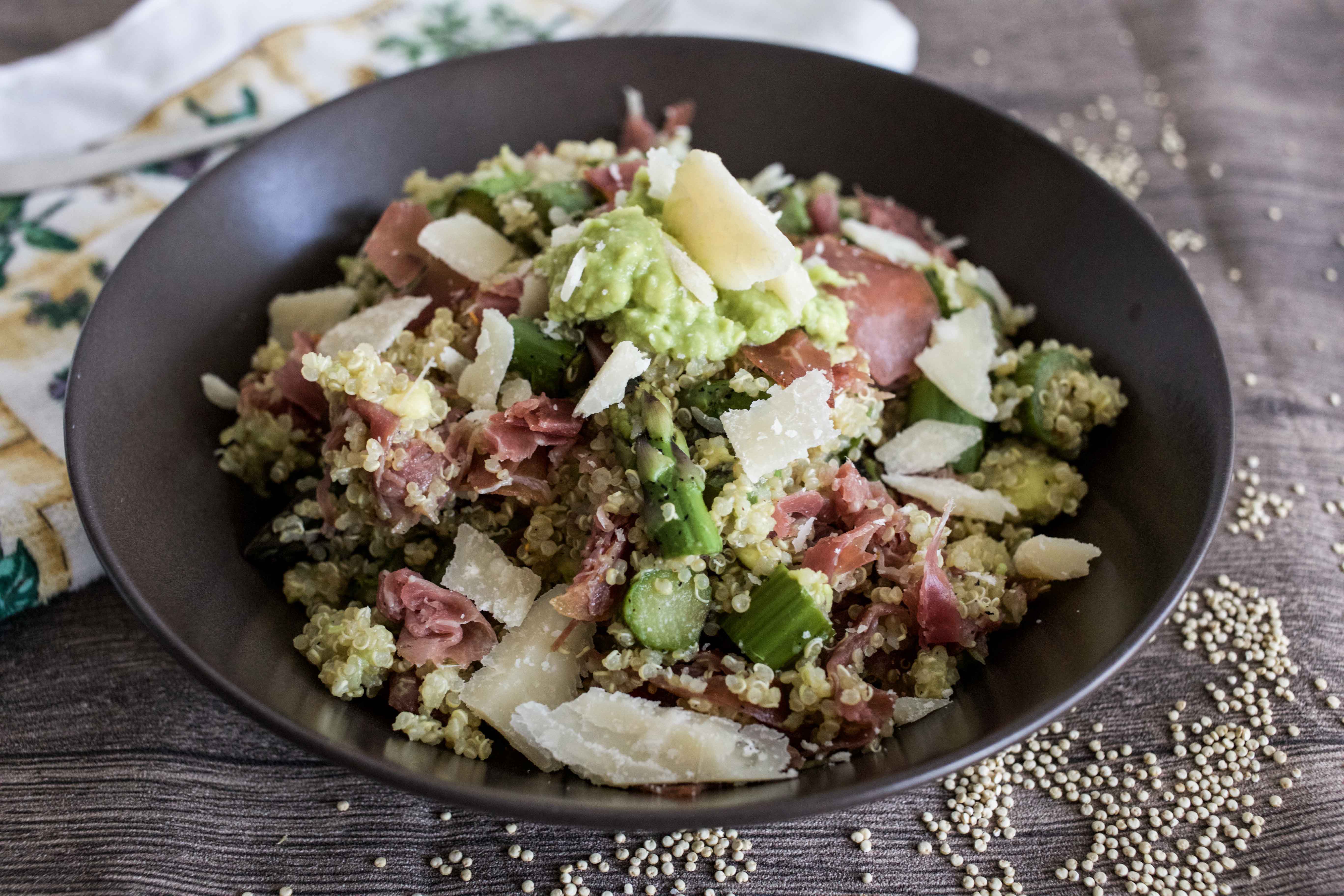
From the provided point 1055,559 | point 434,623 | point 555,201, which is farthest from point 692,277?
point 1055,559

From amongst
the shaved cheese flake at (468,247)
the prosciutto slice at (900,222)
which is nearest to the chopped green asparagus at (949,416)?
the prosciutto slice at (900,222)

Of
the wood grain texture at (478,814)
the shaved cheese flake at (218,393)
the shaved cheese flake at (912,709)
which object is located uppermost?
the shaved cheese flake at (218,393)

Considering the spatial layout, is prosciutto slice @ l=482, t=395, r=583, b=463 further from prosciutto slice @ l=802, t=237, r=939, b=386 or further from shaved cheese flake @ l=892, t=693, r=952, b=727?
shaved cheese flake @ l=892, t=693, r=952, b=727

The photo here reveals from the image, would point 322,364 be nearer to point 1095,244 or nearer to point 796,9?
point 1095,244

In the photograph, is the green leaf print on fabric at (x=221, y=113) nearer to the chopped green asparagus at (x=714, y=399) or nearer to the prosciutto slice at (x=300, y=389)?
the prosciutto slice at (x=300, y=389)

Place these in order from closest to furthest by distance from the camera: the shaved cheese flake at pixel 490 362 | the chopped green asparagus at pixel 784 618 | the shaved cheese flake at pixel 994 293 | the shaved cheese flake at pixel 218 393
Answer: the chopped green asparagus at pixel 784 618, the shaved cheese flake at pixel 490 362, the shaved cheese flake at pixel 218 393, the shaved cheese flake at pixel 994 293

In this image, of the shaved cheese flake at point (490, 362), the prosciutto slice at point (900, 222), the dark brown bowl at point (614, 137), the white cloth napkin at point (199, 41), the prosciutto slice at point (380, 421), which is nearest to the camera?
the dark brown bowl at point (614, 137)

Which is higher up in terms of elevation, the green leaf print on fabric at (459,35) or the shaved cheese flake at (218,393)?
the green leaf print on fabric at (459,35)
